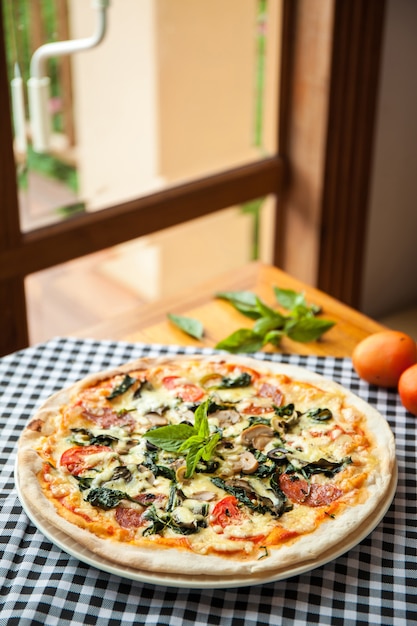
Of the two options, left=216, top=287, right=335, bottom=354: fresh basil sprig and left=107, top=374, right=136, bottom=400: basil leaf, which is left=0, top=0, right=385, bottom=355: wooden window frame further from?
left=107, top=374, right=136, bottom=400: basil leaf

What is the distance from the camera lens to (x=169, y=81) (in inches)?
106

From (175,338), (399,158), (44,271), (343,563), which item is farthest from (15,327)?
(399,158)

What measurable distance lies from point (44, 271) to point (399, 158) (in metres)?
1.41

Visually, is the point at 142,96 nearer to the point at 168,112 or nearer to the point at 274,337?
the point at 168,112

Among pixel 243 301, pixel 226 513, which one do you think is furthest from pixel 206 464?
pixel 243 301

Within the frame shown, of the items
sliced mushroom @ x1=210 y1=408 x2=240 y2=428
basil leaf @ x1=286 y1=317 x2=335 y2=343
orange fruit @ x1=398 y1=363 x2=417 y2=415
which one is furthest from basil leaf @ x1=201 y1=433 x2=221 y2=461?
basil leaf @ x1=286 y1=317 x2=335 y2=343

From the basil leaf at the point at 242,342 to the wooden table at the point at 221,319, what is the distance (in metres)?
0.04

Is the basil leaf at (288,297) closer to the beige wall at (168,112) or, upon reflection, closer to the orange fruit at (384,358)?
the orange fruit at (384,358)

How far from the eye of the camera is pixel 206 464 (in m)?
1.51

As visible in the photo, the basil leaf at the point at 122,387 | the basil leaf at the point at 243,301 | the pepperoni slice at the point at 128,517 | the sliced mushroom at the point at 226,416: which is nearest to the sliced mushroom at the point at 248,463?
the sliced mushroom at the point at 226,416

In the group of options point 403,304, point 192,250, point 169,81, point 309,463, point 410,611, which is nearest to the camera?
point 410,611

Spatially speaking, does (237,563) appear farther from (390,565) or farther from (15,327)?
(15,327)

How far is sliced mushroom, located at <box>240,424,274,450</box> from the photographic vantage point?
157 cm

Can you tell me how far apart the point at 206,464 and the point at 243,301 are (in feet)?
2.29
